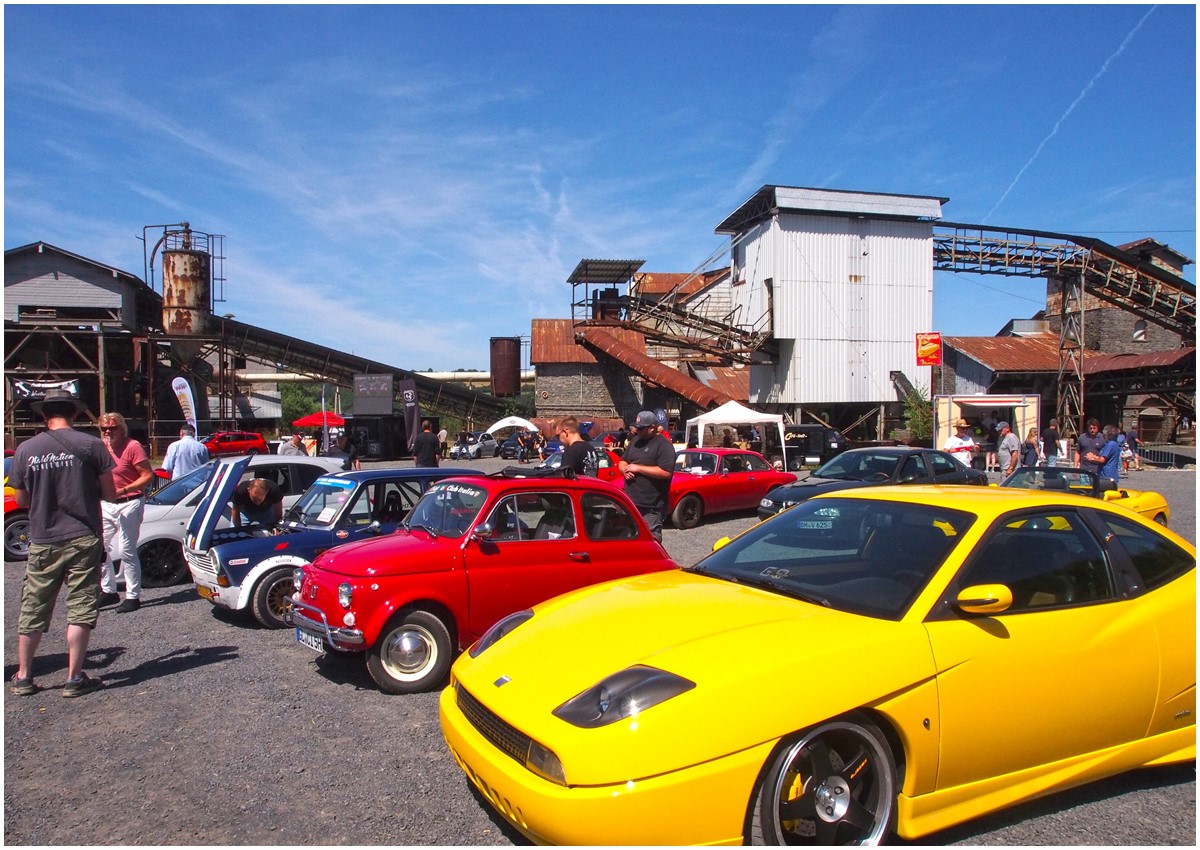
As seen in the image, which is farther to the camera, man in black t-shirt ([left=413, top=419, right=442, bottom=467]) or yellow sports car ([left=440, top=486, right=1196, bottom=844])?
man in black t-shirt ([left=413, top=419, right=442, bottom=467])

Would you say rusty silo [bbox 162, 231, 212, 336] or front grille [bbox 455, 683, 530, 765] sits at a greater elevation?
rusty silo [bbox 162, 231, 212, 336]

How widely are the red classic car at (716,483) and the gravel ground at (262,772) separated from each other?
8991 millimetres

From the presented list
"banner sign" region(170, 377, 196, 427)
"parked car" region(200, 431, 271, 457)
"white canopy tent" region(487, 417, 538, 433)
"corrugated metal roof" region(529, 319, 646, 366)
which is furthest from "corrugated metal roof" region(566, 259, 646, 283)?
"banner sign" region(170, 377, 196, 427)

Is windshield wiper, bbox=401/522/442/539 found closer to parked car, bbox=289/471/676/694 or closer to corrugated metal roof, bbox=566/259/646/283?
parked car, bbox=289/471/676/694

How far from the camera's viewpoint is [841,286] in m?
32.6

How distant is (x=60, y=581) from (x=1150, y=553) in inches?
250

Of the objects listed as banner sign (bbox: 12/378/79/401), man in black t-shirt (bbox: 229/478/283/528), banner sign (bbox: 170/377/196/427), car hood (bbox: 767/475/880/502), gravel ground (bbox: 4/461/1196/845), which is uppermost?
banner sign (bbox: 12/378/79/401)

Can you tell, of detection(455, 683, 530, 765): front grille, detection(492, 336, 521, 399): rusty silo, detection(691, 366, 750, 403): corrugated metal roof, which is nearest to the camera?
detection(455, 683, 530, 765): front grille

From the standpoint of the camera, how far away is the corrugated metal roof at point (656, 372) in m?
31.5

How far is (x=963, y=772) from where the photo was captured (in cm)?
313

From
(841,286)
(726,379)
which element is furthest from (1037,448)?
(726,379)

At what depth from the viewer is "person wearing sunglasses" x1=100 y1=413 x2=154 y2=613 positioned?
23.9ft

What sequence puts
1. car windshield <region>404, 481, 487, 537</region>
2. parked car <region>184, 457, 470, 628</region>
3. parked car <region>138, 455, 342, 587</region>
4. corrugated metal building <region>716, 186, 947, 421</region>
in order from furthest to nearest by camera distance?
corrugated metal building <region>716, 186, 947, 421</region> → parked car <region>138, 455, 342, 587</region> → parked car <region>184, 457, 470, 628</region> → car windshield <region>404, 481, 487, 537</region>

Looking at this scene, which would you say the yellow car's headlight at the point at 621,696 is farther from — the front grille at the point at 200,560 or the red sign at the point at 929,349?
the red sign at the point at 929,349
